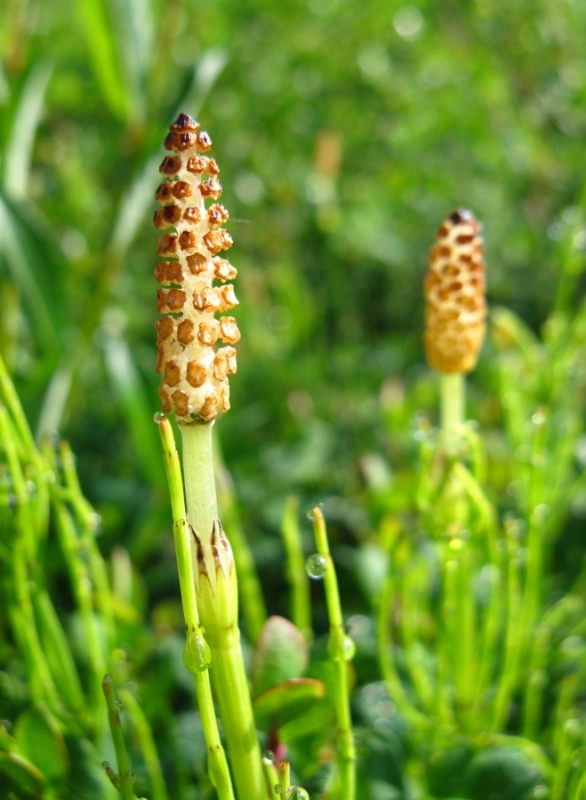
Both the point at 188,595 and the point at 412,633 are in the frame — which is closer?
the point at 188,595

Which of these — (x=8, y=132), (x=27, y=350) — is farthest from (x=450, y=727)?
(x=27, y=350)

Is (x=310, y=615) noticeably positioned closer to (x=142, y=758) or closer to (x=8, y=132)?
(x=142, y=758)

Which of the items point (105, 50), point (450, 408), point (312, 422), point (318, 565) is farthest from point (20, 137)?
point (318, 565)

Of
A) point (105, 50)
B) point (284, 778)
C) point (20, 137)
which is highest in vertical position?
point (105, 50)

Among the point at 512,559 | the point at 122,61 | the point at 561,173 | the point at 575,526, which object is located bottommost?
the point at 512,559

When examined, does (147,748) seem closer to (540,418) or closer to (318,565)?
(318,565)

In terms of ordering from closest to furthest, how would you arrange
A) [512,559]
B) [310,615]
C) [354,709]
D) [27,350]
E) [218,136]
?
[512,559] < [354,709] < [310,615] < [27,350] < [218,136]
